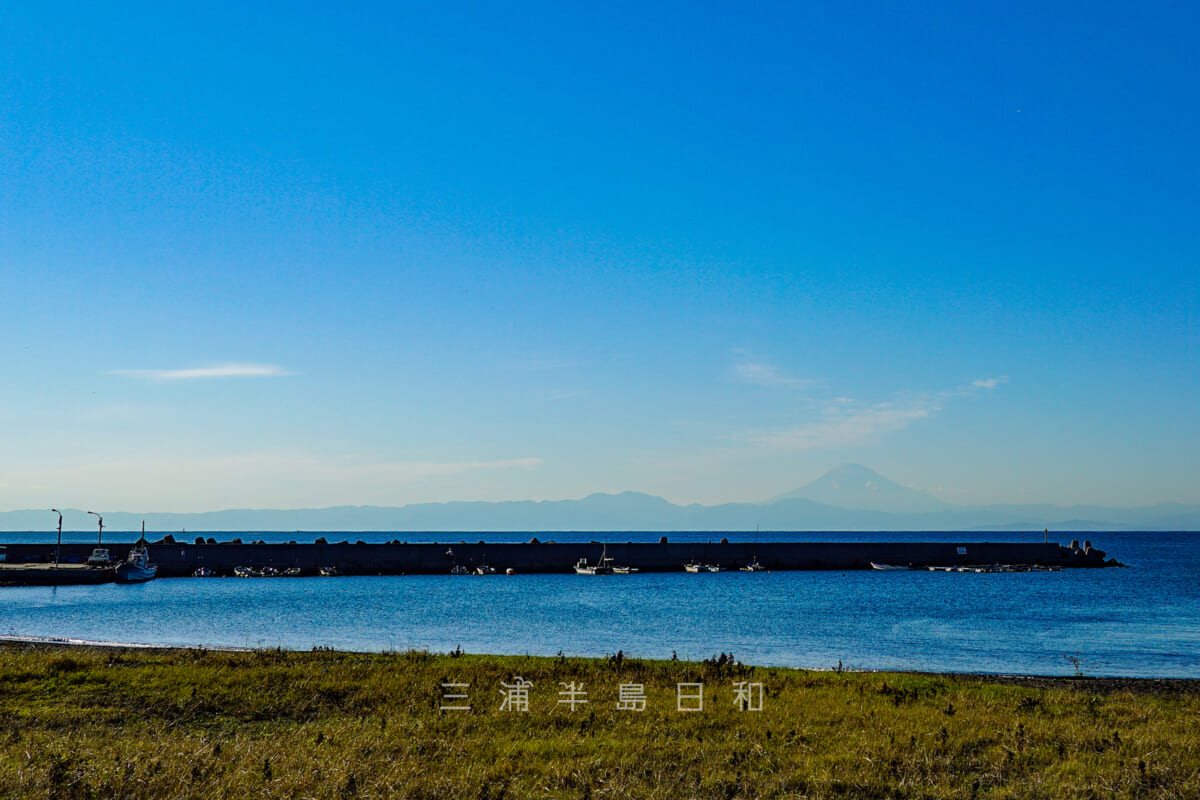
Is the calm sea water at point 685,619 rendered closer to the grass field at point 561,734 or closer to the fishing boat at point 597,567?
the fishing boat at point 597,567

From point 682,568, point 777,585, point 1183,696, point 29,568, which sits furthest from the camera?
point 682,568

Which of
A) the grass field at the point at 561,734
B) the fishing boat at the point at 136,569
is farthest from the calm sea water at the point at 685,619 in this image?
the grass field at the point at 561,734

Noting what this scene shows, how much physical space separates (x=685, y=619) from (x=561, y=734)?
4368 cm

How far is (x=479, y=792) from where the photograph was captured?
524 inches

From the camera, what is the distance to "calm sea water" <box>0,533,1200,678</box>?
42.9 m

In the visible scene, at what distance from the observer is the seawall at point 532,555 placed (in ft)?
388

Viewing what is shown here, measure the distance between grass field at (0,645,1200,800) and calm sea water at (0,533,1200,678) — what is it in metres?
13.6

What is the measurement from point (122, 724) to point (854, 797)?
49.0ft

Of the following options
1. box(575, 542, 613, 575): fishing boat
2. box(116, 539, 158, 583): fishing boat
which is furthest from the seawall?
box(116, 539, 158, 583): fishing boat

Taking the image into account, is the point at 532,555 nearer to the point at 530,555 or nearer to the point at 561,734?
the point at 530,555

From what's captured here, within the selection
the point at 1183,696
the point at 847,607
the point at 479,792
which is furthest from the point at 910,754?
the point at 847,607

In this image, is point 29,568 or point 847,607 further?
point 29,568

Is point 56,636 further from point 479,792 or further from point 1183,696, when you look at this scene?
point 1183,696

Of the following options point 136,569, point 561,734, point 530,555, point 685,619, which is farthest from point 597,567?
point 561,734
